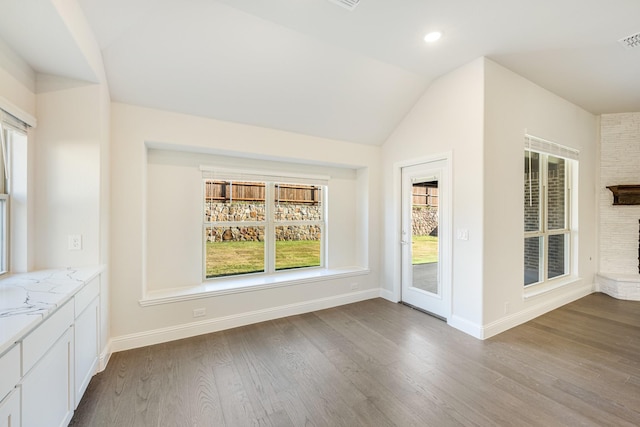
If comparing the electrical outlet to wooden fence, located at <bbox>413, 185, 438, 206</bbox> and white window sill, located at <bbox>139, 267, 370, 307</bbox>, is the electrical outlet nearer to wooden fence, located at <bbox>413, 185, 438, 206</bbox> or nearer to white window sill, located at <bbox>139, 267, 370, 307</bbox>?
white window sill, located at <bbox>139, 267, 370, 307</bbox>

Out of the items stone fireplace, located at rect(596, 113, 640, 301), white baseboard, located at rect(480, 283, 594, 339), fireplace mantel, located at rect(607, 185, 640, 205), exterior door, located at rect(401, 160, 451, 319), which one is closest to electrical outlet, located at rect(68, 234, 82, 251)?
exterior door, located at rect(401, 160, 451, 319)

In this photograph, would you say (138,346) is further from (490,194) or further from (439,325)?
(490,194)

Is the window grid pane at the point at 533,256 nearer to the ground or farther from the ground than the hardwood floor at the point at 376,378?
farther from the ground

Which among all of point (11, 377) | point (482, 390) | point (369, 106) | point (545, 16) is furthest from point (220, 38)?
point (482, 390)

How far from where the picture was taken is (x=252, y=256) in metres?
3.78

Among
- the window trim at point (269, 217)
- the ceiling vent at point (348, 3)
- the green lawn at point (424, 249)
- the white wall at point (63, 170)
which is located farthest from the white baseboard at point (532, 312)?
the white wall at point (63, 170)

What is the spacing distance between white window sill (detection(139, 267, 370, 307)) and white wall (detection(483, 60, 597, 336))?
1.75 metres

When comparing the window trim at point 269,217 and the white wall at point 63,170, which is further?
the window trim at point 269,217

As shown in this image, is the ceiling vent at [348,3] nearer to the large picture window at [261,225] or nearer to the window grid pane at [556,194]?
the large picture window at [261,225]

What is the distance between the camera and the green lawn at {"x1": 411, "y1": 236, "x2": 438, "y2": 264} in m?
3.52

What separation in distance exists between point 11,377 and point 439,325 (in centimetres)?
351

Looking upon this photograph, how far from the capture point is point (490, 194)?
9.50ft

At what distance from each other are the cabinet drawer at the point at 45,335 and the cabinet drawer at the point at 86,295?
4.5 inches

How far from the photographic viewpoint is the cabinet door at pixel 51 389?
1229 mm
